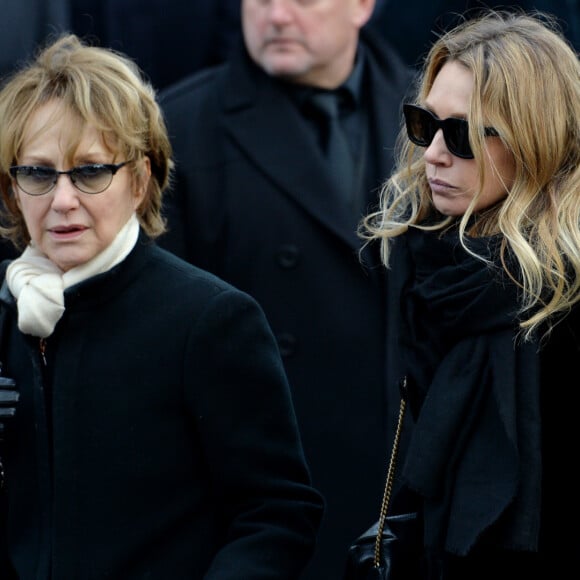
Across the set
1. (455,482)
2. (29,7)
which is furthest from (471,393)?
(29,7)

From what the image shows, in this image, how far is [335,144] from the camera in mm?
5102

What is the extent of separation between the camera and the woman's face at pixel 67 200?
335 centimetres

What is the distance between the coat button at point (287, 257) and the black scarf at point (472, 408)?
166 cm

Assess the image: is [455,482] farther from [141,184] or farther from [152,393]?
[141,184]

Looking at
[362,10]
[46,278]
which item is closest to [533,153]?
[46,278]

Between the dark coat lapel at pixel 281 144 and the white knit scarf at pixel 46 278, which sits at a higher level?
the white knit scarf at pixel 46 278

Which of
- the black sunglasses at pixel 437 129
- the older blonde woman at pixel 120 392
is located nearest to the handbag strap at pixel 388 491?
the older blonde woman at pixel 120 392

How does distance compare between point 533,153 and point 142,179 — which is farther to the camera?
point 142,179

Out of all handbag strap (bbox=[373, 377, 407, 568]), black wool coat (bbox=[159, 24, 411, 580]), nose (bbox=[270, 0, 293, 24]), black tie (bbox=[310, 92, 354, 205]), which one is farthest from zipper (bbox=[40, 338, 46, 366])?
nose (bbox=[270, 0, 293, 24])

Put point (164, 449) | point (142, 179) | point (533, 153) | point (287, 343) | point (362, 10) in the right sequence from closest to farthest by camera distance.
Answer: point (533, 153) → point (164, 449) → point (142, 179) → point (287, 343) → point (362, 10)

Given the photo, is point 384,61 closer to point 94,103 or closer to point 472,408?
point 94,103

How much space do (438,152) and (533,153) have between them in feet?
0.61

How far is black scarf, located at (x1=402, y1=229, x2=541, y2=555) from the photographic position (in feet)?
10.0

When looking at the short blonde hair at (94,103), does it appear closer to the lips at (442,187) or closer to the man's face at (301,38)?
the lips at (442,187)
